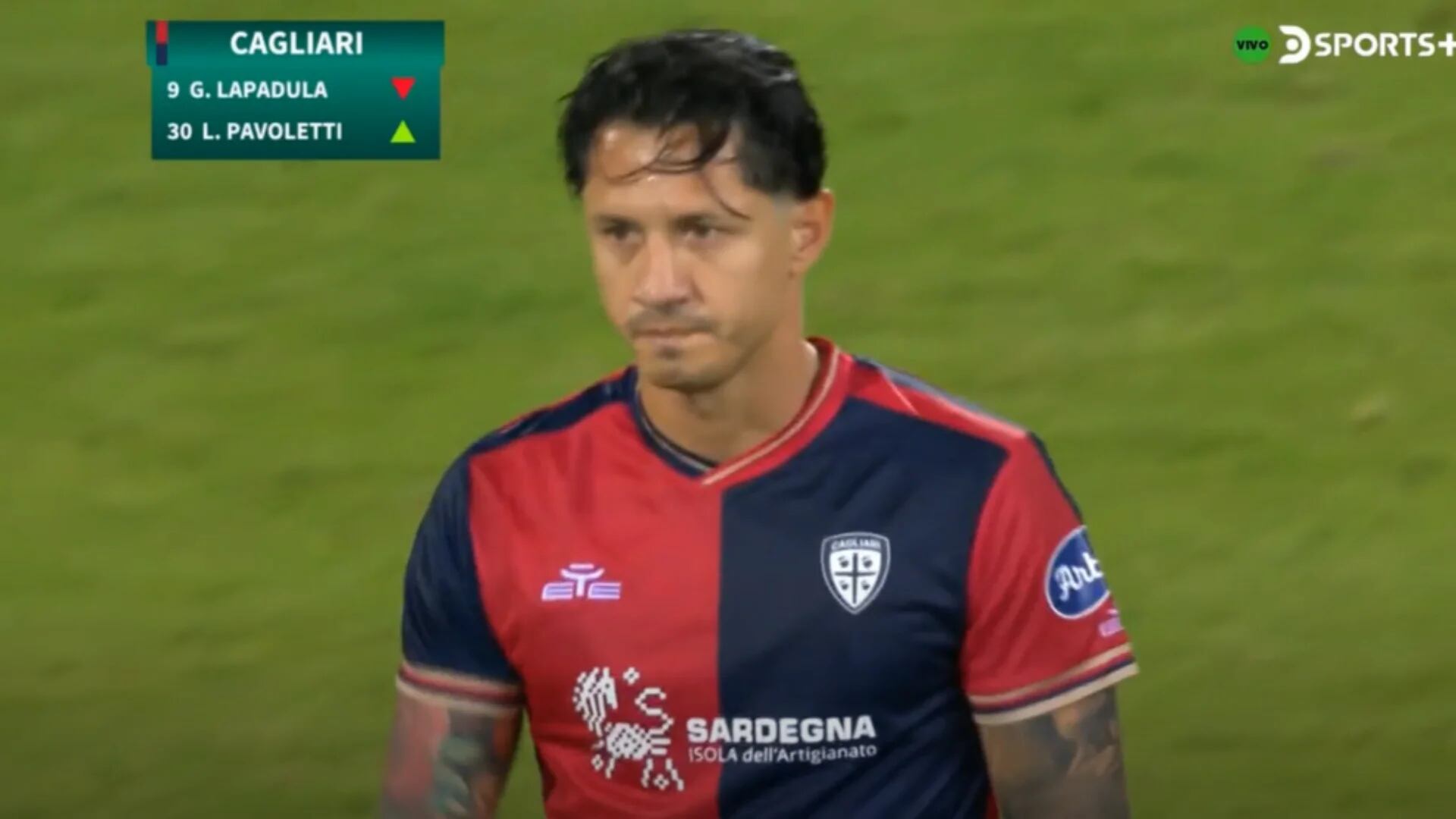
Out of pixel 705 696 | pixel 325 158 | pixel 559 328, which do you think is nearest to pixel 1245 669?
pixel 559 328

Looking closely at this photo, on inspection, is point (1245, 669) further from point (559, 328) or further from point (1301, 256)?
point (559, 328)

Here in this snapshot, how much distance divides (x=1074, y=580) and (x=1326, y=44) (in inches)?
157

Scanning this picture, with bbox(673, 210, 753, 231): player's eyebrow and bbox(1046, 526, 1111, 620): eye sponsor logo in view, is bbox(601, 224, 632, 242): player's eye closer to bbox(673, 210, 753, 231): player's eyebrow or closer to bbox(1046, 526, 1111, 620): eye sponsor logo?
bbox(673, 210, 753, 231): player's eyebrow

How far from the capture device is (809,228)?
374 cm

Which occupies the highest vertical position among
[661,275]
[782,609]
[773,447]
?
[661,275]

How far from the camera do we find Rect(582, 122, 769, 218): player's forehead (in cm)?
358

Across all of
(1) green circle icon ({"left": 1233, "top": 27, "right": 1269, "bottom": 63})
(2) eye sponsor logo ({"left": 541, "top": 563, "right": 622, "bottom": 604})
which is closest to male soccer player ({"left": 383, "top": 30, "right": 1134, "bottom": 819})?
(2) eye sponsor logo ({"left": 541, "top": 563, "right": 622, "bottom": 604})

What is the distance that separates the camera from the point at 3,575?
6922mm

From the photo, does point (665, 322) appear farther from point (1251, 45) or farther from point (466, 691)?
point (1251, 45)

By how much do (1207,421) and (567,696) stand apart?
3565 millimetres

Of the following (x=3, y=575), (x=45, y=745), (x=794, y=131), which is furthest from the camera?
(x=3, y=575)

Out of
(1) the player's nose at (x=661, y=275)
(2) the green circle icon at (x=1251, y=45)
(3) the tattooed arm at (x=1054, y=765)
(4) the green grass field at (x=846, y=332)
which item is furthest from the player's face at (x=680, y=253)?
(2) the green circle icon at (x=1251, y=45)

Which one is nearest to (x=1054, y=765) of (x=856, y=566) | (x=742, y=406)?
(x=856, y=566)

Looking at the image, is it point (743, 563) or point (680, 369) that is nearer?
point (680, 369)
